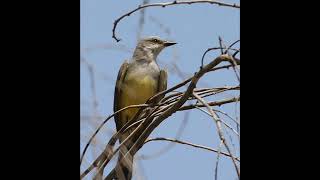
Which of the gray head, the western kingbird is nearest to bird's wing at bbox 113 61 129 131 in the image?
the western kingbird

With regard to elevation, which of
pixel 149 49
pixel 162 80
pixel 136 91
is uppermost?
pixel 149 49

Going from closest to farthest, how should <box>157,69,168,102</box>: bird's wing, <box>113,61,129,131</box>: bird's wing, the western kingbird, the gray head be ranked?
<box>113,61,129,131</box>: bird's wing < the western kingbird < <box>157,69,168,102</box>: bird's wing < the gray head

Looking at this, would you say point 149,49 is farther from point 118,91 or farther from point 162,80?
point 118,91

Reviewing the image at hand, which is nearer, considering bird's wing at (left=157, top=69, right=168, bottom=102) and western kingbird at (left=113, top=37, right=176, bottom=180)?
western kingbird at (left=113, top=37, right=176, bottom=180)

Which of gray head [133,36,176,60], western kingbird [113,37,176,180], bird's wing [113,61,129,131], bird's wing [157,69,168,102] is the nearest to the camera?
bird's wing [113,61,129,131]

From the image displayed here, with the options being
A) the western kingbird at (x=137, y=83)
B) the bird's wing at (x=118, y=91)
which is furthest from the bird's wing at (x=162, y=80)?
the bird's wing at (x=118, y=91)

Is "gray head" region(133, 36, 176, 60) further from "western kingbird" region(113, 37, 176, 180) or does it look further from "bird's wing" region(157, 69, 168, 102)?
"bird's wing" region(157, 69, 168, 102)

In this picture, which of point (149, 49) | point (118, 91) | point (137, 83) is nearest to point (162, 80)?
point (137, 83)
